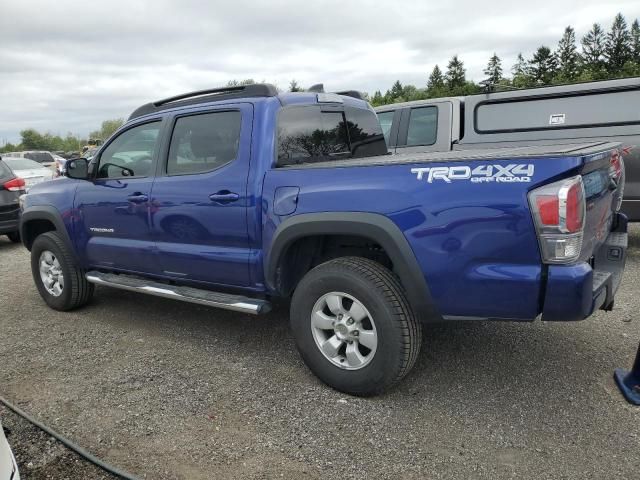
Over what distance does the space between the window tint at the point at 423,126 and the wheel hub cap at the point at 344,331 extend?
463 centimetres

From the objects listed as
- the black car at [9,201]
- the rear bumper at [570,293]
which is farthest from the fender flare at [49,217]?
the rear bumper at [570,293]

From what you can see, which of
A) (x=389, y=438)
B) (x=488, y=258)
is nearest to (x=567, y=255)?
(x=488, y=258)

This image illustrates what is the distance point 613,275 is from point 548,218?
0.98m

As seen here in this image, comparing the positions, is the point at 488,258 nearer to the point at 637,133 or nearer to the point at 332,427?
the point at 332,427

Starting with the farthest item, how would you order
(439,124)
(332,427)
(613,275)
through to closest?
(439,124)
(613,275)
(332,427)

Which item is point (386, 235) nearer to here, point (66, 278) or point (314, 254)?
point (314, 254)

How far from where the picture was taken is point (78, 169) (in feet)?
14.9

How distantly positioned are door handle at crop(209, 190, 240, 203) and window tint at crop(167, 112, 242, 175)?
0.77 ft

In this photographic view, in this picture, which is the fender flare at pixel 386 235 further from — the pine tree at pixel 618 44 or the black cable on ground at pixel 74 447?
the pine tree at pixel 618 44

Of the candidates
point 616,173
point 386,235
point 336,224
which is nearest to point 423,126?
point 616,173

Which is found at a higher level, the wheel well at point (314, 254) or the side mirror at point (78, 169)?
the side mirror at point (78, 169)

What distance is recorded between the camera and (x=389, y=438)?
2.75 metres

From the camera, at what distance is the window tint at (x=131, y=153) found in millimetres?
4207

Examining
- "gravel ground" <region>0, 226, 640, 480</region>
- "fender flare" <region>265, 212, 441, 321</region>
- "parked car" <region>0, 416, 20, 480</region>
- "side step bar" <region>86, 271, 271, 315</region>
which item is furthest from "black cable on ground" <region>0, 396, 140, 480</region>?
"fender flare" <region>265, 212, 441, 321</region>
